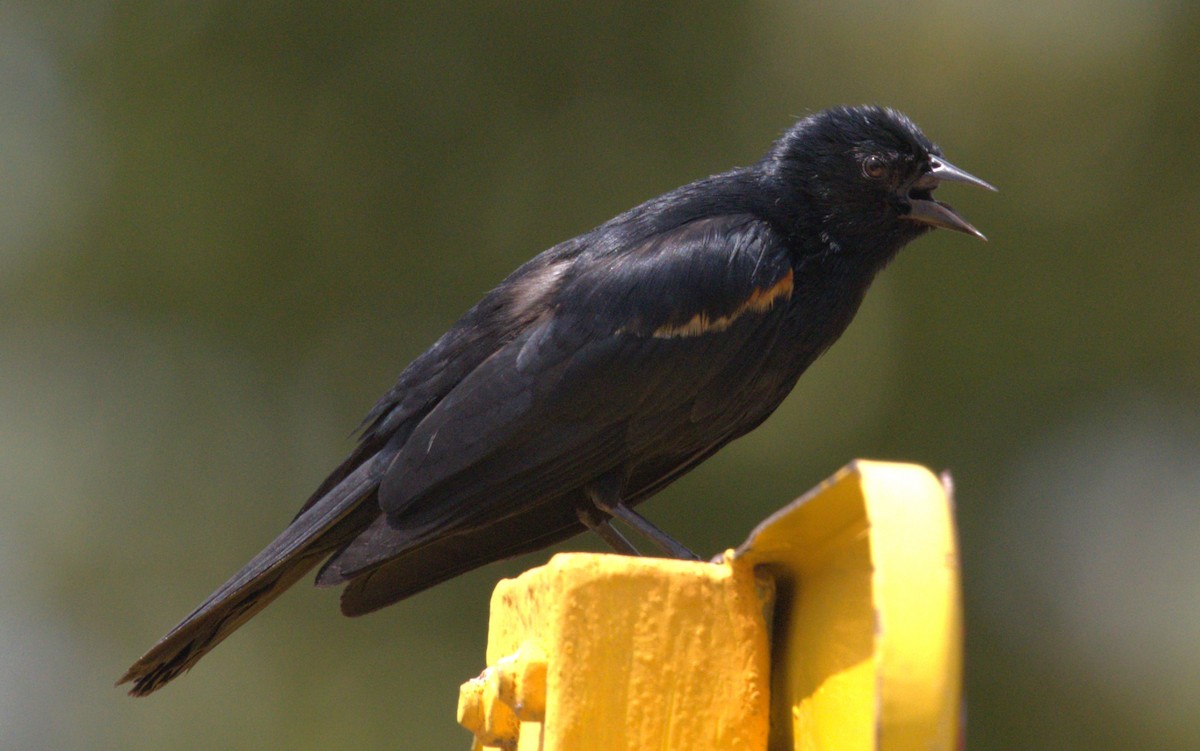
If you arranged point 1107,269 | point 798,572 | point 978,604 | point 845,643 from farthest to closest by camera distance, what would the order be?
point 1107,269 < point 978,604 < point 798,572 < point 845,643

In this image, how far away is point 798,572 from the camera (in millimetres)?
1729

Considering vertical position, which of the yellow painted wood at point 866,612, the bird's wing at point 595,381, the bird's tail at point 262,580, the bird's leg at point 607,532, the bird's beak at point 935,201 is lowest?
the yellow painted wood at point 866,612

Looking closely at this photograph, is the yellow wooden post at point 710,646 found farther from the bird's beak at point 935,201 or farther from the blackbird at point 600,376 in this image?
the bird's beak at point 935,201

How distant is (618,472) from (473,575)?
3.69 metres

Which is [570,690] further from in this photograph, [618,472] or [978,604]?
[978,604]

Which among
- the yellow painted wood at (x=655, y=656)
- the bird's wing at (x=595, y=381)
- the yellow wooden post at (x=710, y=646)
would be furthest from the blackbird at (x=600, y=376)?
the yellow painted wood at (x=655, y=656)

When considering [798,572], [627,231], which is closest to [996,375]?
[627,231]

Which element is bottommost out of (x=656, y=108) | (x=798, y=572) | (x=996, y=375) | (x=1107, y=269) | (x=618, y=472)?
(x=798, y=572)

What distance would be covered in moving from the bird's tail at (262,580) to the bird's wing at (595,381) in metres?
0.16

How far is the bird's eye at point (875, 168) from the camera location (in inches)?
142

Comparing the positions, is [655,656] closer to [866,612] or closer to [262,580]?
[866,612]

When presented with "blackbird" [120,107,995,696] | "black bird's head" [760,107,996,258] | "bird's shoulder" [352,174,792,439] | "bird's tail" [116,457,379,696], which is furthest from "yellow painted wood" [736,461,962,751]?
"black bird's head" [760,107,996,258]

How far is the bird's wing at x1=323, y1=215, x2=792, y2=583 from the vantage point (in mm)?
3221

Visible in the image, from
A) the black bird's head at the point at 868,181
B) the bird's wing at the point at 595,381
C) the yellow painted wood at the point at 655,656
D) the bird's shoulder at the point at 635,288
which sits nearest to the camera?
the yellow painted wood at the point at 655,656
